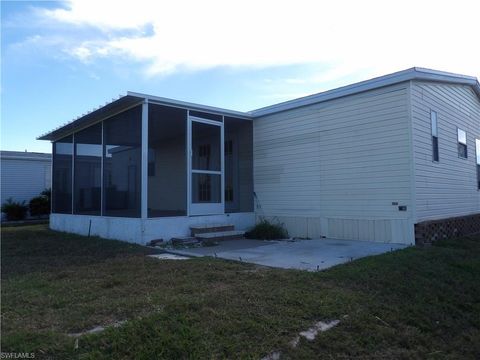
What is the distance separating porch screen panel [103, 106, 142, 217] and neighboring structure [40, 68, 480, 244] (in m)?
0.03

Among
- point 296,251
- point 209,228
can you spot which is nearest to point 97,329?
point 296,251

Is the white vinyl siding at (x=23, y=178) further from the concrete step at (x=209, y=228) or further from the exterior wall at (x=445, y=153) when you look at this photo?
the exterior wall at (x=445, y=153)

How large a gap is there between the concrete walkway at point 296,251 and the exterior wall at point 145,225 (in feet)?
3.21

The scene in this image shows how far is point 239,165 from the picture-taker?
38.8 feet

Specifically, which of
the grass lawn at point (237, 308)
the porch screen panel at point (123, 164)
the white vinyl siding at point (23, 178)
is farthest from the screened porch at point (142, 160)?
the white vinyl siding at point (23, 178)

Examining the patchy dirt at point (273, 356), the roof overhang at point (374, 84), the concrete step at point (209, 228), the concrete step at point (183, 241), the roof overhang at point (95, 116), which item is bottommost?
the patchy dirt at point (273, 356)

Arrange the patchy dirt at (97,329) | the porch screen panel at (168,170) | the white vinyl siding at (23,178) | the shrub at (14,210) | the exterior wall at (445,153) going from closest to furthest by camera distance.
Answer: the patchy dirt at (97,329) < the exterior wall at (445,153) < the porch screen panel at (168,170) < the shrub at (14,210) < the white vinyl siding at (23,178)

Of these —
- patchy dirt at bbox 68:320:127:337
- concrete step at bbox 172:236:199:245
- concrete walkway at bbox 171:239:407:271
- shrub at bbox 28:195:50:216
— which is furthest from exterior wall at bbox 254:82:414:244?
shrub at bbox 28:195:50:216

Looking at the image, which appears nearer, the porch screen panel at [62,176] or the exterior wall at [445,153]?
the exterior wall at [445,153]

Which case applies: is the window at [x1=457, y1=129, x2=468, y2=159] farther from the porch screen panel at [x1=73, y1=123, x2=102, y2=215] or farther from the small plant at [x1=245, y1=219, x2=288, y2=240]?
the porch screen panel at [x1=73, y1=123, x2=102, y2=215]

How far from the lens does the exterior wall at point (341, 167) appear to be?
327 inches

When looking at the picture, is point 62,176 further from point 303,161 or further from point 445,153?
point 445,153

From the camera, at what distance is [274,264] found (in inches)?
251

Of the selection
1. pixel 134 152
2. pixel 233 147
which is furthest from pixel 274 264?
pixel 233 147
